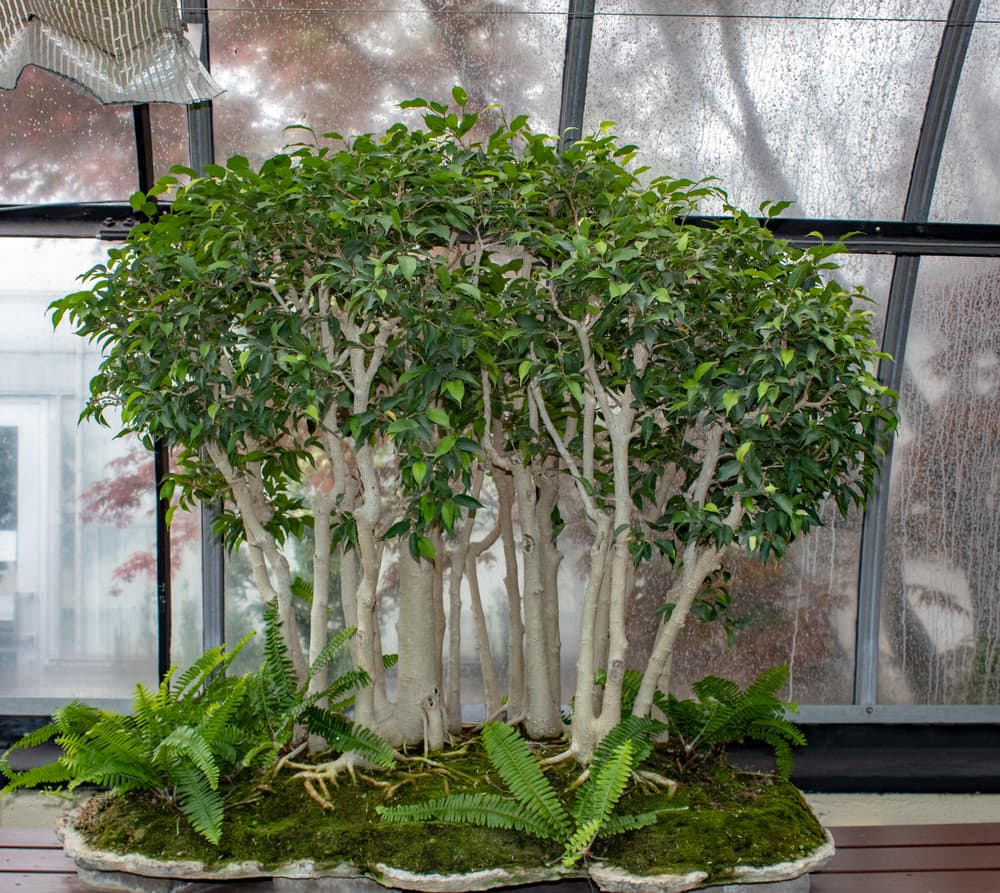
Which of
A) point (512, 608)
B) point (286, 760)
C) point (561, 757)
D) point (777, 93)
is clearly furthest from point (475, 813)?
point (777, 93)

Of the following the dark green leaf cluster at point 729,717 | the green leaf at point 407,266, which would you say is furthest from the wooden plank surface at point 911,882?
the green leaf at point 407,266

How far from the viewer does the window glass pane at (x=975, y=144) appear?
441 cm

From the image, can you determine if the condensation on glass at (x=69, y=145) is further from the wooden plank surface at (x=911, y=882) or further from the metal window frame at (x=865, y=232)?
the wooden plank surface at (x=911, y=882)

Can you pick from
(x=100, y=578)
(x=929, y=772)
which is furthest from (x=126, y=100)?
(x=929, y=772)

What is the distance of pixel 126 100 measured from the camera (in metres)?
2.50

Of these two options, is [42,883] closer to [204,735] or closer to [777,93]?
[204,735]

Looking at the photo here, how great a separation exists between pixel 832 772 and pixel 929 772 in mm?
452

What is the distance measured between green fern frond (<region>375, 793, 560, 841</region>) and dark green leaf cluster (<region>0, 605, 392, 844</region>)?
0.95 ft

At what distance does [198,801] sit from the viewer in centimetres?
290

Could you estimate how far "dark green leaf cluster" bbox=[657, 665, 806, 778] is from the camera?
11.5 ft

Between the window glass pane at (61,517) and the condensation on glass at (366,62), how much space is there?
1.03 metres

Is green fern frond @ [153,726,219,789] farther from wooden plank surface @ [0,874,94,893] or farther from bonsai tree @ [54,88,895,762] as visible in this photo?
bonsai tree @ [54,88,895,762]

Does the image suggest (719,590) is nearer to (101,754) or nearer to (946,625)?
(946,625)

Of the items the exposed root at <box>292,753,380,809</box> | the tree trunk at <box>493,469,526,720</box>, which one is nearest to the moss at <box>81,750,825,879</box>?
the exposed root at <box>292,753,380,809</box>
